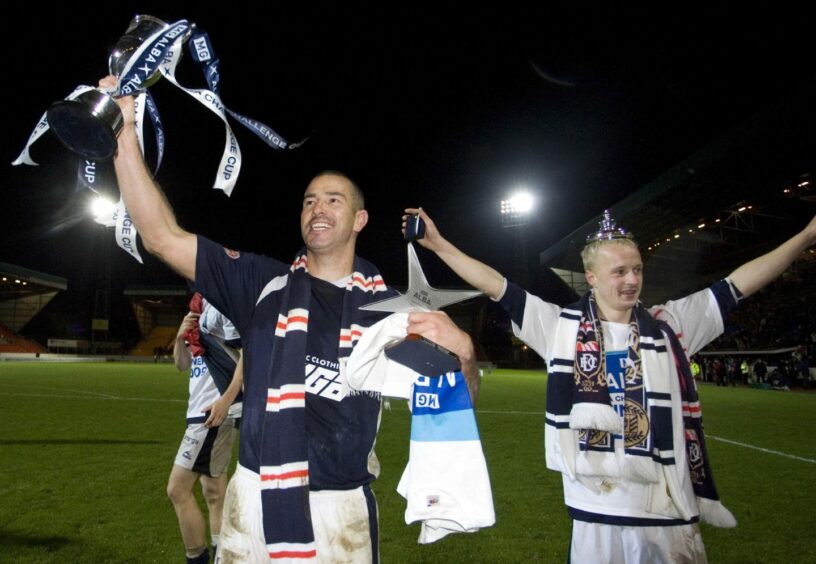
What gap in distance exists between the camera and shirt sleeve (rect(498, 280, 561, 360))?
3059 millimetres

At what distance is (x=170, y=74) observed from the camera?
84.3 inches

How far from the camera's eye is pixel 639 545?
8.14ft

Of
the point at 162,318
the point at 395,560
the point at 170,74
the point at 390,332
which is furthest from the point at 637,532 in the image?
the point at 162,318

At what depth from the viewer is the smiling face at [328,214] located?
2307 millimetres

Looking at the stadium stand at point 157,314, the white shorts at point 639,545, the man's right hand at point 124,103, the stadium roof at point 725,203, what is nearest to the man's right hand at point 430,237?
the man's right hand at point 124,103

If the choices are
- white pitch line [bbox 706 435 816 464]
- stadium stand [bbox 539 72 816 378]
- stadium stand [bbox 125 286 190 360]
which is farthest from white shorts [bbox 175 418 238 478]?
stadium stand [bbox 125 286 190 360]

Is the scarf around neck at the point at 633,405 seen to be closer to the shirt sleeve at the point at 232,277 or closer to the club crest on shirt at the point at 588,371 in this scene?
the club crest on shirt at the point at 588,371

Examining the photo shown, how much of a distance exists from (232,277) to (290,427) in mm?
694

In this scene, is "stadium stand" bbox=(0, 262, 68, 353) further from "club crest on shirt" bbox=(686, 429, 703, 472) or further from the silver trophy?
"club crest on shirt" bbox=(686, 429, 703, 472)

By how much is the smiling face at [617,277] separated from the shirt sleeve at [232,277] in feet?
5.95

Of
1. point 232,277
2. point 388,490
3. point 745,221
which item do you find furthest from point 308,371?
point 745,221

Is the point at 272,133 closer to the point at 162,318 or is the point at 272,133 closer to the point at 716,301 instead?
the point at 716,301

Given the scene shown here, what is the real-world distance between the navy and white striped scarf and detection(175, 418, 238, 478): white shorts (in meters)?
2.63

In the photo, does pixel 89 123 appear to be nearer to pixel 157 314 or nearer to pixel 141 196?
pixel 141 196
